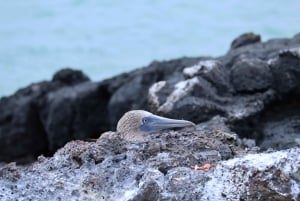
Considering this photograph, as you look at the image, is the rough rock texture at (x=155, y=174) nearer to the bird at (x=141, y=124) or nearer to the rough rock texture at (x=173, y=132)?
the rough rock texture at (x=173, y=132)

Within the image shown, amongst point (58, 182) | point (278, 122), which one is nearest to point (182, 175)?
point (58, 182)

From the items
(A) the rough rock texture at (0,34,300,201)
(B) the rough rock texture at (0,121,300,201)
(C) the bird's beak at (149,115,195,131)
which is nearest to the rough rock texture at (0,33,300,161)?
(A) the rough rock texture at (0,34,300,201)

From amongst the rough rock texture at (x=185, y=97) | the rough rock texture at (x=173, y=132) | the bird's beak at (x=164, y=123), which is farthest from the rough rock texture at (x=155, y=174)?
the rough rock texture at (x=185, y=97)

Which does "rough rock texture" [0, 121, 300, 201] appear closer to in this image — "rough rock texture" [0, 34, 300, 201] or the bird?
"rough rock texture" [0, 34, 300, 201]

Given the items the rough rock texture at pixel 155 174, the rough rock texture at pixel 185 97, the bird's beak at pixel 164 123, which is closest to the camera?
the rough rock texture at pixel 155 174

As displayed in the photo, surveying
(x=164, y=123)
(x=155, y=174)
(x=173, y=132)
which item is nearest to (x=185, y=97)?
(x=164, y=123)

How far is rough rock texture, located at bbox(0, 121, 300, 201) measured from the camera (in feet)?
9.07

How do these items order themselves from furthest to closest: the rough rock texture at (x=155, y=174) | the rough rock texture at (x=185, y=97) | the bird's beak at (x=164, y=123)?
the rough rock texture at (x=185, y=97)
the bird's beak at (x=164, y=123)
the rough rock texture at (x=155, y=174)

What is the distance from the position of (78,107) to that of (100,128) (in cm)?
37

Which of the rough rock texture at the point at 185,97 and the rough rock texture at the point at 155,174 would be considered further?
A: the rough rock texture at the point at 185,97

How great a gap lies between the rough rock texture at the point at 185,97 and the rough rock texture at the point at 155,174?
7.09 ft

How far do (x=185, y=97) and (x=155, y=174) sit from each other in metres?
2.93

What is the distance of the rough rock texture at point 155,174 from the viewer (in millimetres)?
2764

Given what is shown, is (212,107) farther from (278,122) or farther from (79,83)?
(79,83)
